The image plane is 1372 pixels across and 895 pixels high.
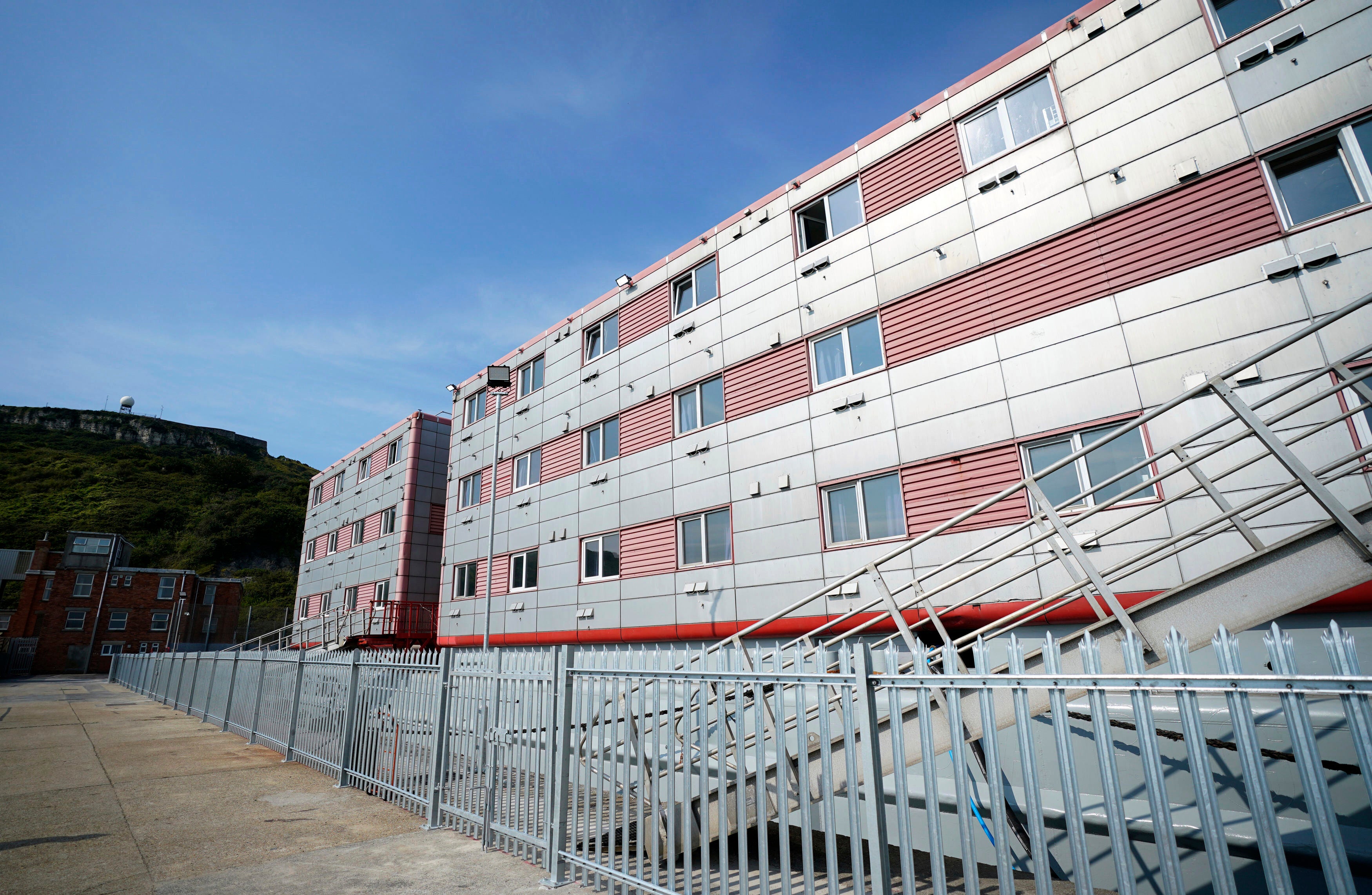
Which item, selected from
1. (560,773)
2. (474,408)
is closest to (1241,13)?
(560,773)

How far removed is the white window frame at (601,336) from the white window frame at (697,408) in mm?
3317

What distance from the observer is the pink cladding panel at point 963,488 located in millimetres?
10523

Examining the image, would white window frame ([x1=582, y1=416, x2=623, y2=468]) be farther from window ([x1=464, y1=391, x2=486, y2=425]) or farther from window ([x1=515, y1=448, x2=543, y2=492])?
window ([x1=464, y1=391, x2=486, y2=425])

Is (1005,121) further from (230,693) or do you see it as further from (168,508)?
(168,508)

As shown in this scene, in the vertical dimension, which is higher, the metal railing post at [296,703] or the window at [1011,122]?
the window at [1011,122]

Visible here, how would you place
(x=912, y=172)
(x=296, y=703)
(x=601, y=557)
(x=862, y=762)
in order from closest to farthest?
(x=862, y=762) → (x=296, y=703) → (x=912, y=172) → (x=601, y=557)

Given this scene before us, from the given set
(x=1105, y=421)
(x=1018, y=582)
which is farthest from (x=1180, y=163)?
(x=1018, y=582)

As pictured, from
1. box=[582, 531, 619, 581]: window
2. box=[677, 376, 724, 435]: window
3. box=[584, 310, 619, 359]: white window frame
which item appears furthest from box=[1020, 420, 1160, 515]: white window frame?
box=[584, 310, 619, 359]: white window frame

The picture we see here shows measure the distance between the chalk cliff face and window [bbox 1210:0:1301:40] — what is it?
142m

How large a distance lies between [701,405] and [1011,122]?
27.5 feet

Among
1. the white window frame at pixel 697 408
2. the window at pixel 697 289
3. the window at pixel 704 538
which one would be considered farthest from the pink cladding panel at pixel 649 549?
the window at pixel 697 289

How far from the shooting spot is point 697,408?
1616cm

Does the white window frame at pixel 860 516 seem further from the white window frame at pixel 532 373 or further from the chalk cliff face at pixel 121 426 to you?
the chalk cliff face at pixel 121 426

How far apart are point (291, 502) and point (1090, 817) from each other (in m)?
106
